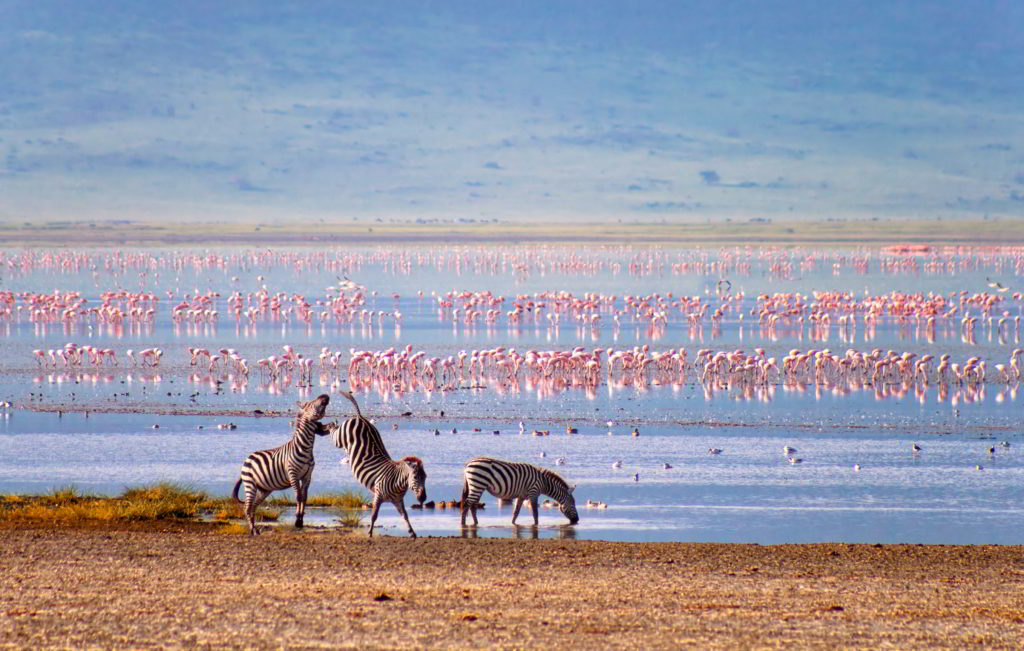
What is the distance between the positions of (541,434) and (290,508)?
6.84 m

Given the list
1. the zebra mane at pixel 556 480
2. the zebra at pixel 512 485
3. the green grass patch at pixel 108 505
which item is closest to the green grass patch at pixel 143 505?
the green grass patch at pixel 108 505

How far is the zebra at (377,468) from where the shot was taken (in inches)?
549

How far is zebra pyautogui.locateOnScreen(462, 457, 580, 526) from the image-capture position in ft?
48.1

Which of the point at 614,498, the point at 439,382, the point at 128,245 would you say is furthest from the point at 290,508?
the point at 128,245

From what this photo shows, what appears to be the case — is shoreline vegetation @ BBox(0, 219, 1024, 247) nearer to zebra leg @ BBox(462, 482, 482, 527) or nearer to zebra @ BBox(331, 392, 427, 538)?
zebra leg @ BBox(462, 482, 482, 527)

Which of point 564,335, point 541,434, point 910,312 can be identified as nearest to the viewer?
point 541,434

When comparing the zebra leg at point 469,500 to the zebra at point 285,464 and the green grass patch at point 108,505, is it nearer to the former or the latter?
the zebra at point 285,464

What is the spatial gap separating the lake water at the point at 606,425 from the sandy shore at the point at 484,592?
70.5 inches

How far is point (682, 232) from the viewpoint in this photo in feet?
495

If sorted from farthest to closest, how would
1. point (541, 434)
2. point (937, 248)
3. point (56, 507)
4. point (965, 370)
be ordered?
point (937, 248) → point (965, 370) → point (541, 434) → point (56, 507)

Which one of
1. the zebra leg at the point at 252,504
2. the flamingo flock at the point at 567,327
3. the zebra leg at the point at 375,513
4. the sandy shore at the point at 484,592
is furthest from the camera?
the flamingo flock at the point at 567,327

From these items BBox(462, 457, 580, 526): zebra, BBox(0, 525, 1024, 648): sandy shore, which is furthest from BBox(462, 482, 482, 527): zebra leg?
BBox(0, 525, 1024, 648): sandy shore

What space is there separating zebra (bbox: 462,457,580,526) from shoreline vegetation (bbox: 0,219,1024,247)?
119052mm

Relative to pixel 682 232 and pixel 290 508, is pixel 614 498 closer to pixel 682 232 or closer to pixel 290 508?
pixel 290 508
